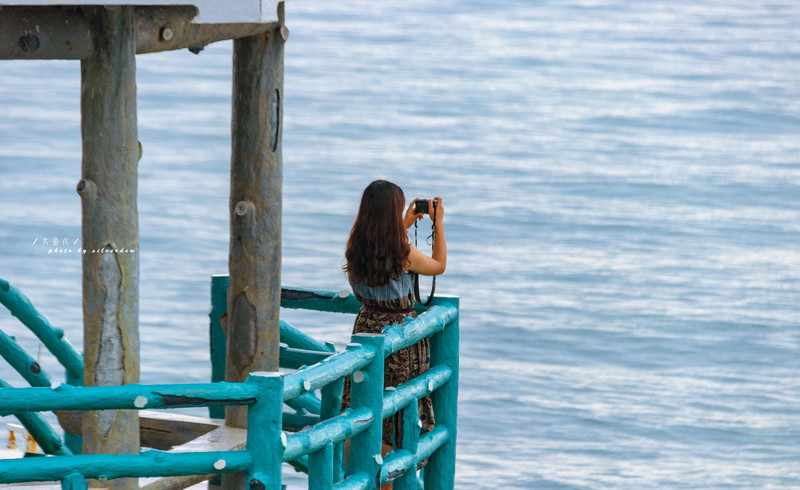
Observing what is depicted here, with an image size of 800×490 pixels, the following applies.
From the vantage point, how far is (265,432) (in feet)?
13.7

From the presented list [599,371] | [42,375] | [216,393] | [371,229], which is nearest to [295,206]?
[599,371]

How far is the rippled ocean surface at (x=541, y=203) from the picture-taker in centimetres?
1515

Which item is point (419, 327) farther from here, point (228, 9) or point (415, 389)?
point (228, 9)

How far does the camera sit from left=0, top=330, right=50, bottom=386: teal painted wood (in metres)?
6.79

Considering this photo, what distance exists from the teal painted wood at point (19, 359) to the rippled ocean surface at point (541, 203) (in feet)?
20.8

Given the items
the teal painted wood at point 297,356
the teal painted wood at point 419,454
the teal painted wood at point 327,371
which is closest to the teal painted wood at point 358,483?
the teal painted wood at point 419,454

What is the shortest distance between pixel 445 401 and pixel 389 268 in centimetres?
79

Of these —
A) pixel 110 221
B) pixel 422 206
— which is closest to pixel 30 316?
pixel 110 221

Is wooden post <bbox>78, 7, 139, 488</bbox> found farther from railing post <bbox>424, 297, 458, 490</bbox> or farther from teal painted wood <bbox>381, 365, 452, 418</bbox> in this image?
railing post <bbox>424, 297, 458, 490</bbox>

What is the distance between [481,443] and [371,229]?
28.4 feet

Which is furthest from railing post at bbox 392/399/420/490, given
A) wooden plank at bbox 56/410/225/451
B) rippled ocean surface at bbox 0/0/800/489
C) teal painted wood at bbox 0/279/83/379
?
rippled ocean surface at bbox 0/0/800/489

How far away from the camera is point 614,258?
70.8 feet

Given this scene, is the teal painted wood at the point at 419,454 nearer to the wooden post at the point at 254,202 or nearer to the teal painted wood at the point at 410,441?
the teal painted wood at the point at 410,441

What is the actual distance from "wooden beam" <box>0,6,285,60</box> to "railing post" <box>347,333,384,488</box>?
1.40m
